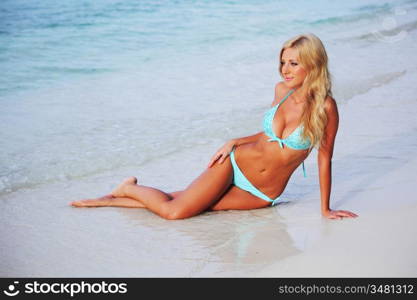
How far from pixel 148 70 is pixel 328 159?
7.15 meters

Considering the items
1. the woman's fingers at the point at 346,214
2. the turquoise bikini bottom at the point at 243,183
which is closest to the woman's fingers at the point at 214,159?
the turquoise bikini bottom at the point at 243,183

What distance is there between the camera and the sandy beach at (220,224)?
3838 mm

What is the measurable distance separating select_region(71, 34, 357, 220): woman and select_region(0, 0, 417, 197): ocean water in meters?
1.62

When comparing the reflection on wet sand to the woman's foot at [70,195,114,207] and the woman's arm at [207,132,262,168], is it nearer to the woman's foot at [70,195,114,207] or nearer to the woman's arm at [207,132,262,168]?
the woman's foot at [70,195,114,207]

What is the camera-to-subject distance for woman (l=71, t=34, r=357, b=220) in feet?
14.4

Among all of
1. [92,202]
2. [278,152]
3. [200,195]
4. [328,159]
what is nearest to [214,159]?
[200,195]

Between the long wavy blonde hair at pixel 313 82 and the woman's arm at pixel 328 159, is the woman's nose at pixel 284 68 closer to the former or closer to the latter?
the long wavy blonde hair at pixel 313 82

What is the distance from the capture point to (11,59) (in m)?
12.1

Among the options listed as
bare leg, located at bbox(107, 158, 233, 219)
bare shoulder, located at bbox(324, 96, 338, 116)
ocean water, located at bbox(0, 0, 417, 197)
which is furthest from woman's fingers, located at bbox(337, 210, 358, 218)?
ocean water, located at bbox(0, 0, 417, 197)

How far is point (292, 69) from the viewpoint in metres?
4.46

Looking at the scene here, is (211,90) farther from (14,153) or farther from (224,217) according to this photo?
(224,217)

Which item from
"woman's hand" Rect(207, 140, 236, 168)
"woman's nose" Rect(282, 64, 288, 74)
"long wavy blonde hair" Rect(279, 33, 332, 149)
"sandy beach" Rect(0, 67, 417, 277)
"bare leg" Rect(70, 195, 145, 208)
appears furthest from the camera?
"bare leg" Rect(70, 195, 145, 208)

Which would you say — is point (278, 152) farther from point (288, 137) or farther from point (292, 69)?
point (292, 69)

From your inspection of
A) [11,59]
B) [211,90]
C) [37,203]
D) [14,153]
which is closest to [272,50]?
[211,90]
